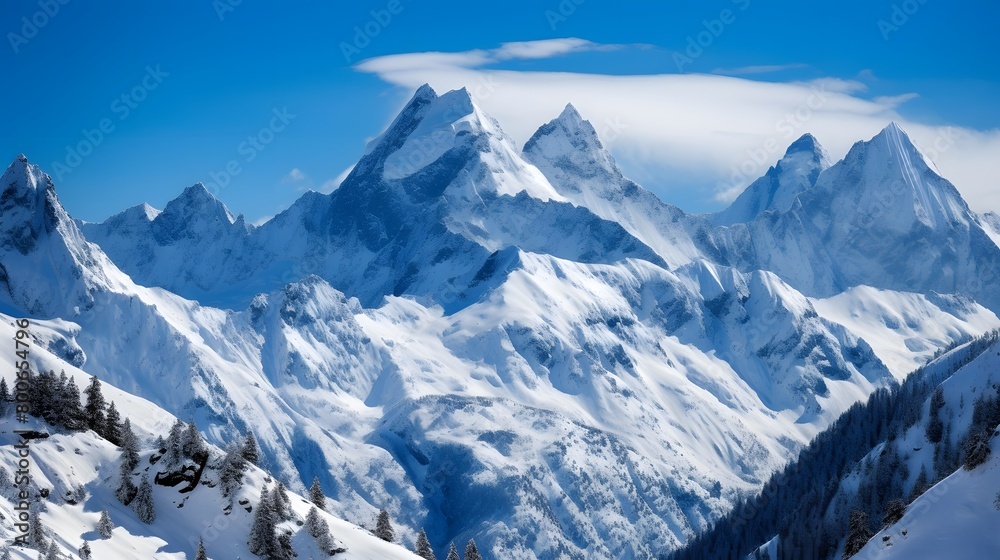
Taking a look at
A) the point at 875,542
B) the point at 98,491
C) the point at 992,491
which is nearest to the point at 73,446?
the point at 98,491

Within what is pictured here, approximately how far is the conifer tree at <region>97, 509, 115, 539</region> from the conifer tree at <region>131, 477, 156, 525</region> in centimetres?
641

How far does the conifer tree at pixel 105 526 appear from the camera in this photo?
127m

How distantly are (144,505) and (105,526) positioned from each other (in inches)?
305

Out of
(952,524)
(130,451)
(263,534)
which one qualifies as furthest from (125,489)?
(952,524)

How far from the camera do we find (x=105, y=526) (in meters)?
127

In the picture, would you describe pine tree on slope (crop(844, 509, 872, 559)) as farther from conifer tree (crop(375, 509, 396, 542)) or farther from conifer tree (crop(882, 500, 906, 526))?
conifer tree (crop(375, 509, 396, 542))

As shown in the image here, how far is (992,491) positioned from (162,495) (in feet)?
280

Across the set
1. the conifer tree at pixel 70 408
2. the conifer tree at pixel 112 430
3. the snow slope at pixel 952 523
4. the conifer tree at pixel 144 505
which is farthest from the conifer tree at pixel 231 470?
the snow slope at pixel 952 523

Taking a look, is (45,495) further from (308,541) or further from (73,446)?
(308,541)

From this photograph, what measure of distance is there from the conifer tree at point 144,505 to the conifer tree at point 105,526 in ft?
21.0

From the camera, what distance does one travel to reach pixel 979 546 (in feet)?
387

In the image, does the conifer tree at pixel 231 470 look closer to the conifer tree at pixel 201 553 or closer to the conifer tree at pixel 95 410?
the conifer tree at pixel 201 553

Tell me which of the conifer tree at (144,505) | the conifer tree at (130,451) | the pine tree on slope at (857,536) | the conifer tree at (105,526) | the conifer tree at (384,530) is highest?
the conifer tree at (130,451)

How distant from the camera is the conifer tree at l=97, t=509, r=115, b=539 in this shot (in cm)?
12675
